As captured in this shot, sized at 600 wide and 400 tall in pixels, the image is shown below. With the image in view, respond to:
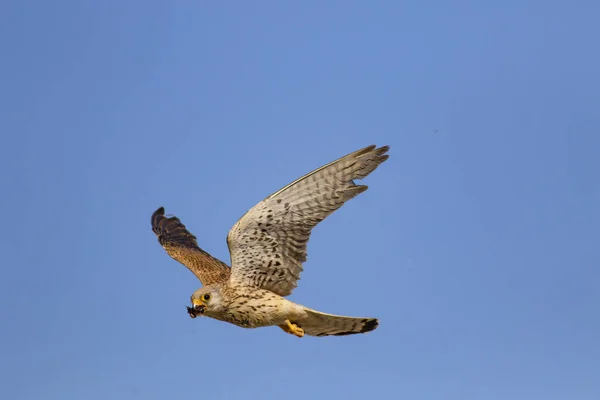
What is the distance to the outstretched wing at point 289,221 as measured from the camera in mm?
12234

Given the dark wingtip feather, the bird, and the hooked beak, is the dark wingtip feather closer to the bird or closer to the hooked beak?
the bird

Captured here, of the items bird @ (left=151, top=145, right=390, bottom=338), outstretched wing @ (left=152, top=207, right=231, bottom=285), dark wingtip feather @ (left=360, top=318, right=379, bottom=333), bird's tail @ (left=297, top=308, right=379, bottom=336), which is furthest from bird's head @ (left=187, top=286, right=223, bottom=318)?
dark wingtip feather @ (left=360, top=318, right=379, bottom=333)

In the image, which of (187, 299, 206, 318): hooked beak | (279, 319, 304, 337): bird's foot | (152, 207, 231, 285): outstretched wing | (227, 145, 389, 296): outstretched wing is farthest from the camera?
(152, 207, 231, 285): outstretched wing

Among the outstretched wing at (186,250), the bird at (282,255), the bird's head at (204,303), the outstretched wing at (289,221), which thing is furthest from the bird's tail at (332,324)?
the outstretched wing at (186,250)

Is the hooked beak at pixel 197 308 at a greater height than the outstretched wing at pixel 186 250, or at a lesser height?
lesser

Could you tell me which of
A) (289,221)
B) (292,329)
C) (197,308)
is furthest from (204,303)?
(289,221)

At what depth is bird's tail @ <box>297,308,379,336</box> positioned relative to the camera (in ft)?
40.7

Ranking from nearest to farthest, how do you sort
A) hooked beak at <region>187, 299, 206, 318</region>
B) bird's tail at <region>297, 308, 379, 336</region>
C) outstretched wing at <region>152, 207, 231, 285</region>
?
hooked beak at <region>187, 299, 206, 318</region>, bird's tail at <region>297, 308, 379, 336</region>, outstretched wing at <region>152, 207, 231, 285</region>

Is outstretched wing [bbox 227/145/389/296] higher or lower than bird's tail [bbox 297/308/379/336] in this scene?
higher

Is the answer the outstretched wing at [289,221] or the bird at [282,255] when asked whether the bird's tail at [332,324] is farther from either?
the outstretched wing at [289,221]

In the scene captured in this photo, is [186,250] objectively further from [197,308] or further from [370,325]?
[370,325]

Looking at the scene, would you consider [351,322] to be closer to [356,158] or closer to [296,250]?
[296,250]

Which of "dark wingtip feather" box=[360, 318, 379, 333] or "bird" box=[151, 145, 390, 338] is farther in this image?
"dark wingtip feather" box=[360, 318, 379, 333]

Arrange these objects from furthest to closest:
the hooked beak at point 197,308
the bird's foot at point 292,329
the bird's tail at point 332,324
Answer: the bird's foot at point 292,329, the bird's tail at point 332,324, the hooked beak at point 197,308
